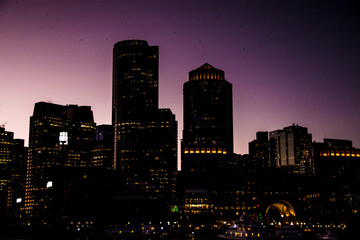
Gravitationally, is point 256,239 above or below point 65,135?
below

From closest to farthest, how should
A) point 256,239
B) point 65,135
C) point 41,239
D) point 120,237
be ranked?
point 65,135, point 256,239, point 120,237, point 41,239

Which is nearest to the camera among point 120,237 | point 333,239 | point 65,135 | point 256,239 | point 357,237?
point 65,135

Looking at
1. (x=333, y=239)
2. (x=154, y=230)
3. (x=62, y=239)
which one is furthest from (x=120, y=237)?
(x=333, y=239)

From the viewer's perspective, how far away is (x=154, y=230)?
179625 millimetres

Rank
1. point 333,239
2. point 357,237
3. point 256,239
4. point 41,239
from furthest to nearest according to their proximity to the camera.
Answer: point 41,239 < point 357,237 < point 333,239 < point 256,239

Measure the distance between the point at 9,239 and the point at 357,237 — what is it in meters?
130

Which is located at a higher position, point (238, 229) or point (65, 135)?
point (65, 135)

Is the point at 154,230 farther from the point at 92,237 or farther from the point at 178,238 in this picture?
the point at 92,237

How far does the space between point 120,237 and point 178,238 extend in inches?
1009

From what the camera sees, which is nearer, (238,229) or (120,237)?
(238,229)

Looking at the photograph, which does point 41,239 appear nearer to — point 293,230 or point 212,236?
point 212,236

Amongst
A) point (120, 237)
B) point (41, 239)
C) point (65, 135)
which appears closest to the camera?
point (65, 135)

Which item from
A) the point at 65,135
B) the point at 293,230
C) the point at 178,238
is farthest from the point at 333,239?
the point at 65,135

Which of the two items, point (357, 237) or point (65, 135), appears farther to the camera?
point (357, 237)
